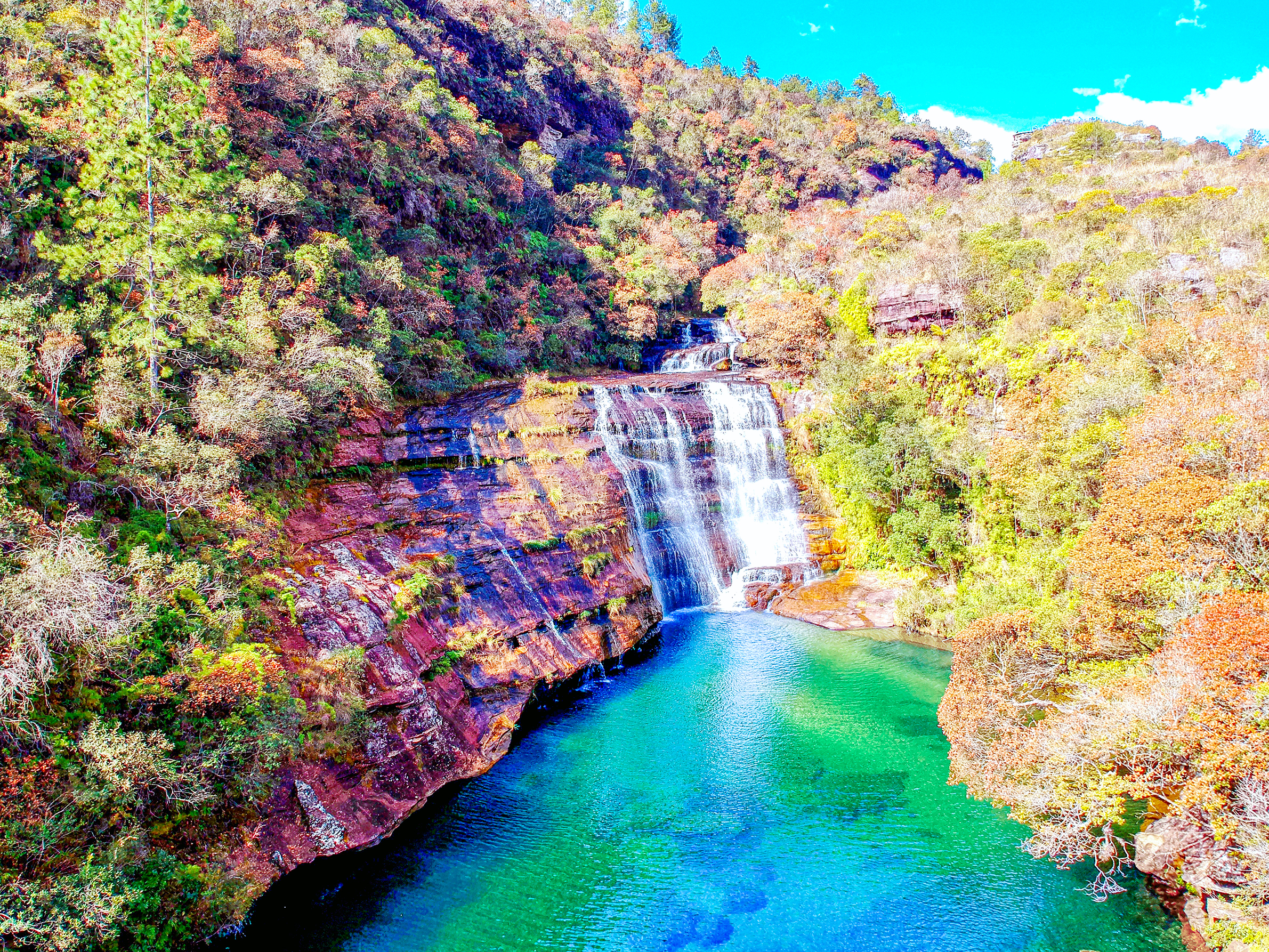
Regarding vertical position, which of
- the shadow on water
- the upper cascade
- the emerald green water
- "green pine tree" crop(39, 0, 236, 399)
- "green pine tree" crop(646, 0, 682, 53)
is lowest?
the emerald green water

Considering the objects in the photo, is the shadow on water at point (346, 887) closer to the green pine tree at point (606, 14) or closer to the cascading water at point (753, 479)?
the cascading water at point (753, 479)

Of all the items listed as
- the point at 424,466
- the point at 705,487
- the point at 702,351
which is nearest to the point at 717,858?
the point at 424,466

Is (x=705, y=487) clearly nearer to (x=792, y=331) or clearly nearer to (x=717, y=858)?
(x=792, y=331)

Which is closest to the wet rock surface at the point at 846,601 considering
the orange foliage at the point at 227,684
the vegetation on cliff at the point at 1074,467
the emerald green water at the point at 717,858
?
the vegetation on cliff at the point at 1074,467

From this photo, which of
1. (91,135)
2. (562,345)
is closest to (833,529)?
(562,345)

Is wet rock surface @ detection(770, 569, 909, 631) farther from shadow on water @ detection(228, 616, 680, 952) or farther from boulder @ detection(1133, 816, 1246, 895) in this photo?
shadow on water @ detection(228, 616, 680, 952)

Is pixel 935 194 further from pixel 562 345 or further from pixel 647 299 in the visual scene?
pixel 562 345

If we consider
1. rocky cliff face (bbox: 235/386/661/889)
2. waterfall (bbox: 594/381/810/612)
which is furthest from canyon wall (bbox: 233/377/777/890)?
waterfall (bbox: 594/381/810/612)
